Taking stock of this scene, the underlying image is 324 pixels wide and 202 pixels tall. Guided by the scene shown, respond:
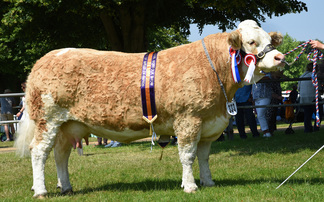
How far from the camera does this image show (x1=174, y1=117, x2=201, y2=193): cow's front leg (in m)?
5.38

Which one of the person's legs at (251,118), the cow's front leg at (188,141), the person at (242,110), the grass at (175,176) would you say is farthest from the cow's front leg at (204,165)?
the person's legs at (251,118)

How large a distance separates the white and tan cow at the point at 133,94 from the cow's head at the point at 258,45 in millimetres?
12

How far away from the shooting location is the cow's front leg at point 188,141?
5375mm

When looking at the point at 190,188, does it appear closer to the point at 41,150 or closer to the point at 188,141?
the point at 188,141

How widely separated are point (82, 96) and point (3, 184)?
2.39 metres

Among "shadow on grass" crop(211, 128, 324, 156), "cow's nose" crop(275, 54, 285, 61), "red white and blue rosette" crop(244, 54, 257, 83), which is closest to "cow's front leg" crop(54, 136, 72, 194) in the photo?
"red white and blue rosette" crop(244, 54, 257, 83)

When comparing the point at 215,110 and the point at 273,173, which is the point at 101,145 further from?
the point at 215,110

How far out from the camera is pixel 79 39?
17.0m

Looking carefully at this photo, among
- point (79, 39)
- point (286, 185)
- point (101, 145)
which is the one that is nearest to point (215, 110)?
point (286, 185)

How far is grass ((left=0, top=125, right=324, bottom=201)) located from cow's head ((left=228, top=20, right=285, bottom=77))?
152cm

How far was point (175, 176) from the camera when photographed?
6.86 meters

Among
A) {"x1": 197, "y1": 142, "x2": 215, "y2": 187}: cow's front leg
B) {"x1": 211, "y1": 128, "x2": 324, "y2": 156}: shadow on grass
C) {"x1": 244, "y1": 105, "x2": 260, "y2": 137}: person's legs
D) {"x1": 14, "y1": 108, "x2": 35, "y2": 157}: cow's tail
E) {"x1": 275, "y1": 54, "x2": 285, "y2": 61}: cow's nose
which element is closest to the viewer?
{"x1": 275, "y1": 54, "x2": 285, "y2": 61}: cow's nose

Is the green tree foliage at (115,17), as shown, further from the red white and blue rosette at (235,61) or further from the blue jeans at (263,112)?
the red white and blue rosette at (235,61)

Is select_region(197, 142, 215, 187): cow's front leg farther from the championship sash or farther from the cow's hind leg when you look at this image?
the cow's hind leg
